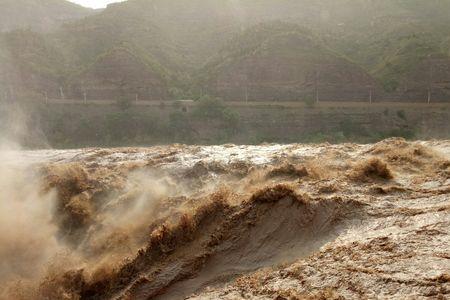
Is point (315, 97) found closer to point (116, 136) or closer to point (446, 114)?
point (446, 114)

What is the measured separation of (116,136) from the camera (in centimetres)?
3753

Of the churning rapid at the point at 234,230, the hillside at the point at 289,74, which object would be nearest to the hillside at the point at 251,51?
the hillside at the point at 289,74

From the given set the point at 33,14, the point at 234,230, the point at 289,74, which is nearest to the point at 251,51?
the point at 289,74

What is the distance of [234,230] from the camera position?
8320 mm

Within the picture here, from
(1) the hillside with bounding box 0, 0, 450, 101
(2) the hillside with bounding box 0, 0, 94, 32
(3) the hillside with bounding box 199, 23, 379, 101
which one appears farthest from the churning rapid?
(2) the hillside with bounding box 0, 0, 94, 32

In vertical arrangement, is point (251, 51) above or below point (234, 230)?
above

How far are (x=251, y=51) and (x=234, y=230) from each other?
3743 cm

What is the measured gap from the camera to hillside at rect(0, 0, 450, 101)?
39.8 m

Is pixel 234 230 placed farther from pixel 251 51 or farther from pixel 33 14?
pixel 33 14

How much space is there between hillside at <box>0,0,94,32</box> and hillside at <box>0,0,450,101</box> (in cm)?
1590

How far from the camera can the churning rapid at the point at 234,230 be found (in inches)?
243

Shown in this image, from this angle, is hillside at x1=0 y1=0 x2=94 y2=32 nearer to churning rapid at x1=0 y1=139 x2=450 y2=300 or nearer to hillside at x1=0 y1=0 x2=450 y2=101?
hillside at x1=0 y1=0 x2=450 y2=101

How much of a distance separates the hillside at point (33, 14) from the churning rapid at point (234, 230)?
61.9 metres

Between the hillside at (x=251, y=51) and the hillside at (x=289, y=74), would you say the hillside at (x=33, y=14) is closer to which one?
the hillside at (x=251, y=51)
